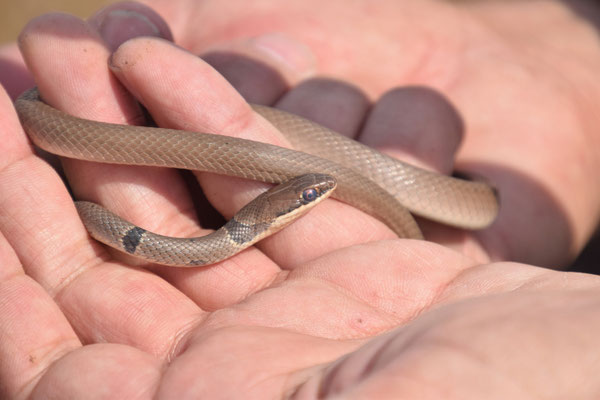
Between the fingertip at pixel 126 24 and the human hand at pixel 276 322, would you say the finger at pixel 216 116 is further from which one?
the fingertip at pixel 126 24

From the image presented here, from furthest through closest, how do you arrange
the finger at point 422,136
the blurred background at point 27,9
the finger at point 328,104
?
the blurred background at point 27,9 < the finger at point 328,104 < the finger at point 422,136

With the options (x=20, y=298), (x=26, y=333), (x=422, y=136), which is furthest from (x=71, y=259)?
(x=422, y=136)

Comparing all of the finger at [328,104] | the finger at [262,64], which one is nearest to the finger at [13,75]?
the finger at [262,64]

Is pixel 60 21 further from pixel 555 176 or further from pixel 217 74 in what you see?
pixel 555 176

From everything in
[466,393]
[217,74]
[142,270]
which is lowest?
[142,270]

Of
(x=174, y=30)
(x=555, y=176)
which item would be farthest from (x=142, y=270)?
(x=555, y=176)
